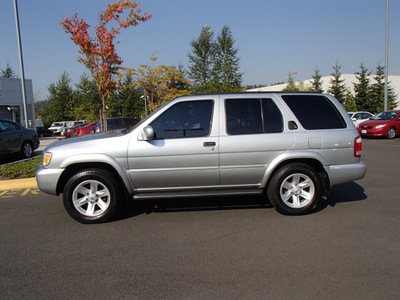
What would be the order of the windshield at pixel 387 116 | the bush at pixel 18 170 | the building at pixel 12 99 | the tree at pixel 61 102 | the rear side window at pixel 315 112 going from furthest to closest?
the tree at pixel 61 102 → the building at pixel 12 99 → the windshield at pixel 387 116 → the bush at pixel 18 170 → the rear side window at pixel 315 112

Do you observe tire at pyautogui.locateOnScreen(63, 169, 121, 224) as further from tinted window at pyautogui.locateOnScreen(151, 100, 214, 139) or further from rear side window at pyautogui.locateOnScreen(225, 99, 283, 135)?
rear side window at pyautogui.locateOnScreen(225, 99, 283, 135)

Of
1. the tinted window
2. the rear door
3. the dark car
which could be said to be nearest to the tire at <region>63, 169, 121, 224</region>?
the tinted window

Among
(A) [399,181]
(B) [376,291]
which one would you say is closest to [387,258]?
(B) [376,291]

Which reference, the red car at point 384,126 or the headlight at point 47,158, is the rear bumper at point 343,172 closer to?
the headlight at point 47,158

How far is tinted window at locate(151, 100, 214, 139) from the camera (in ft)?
15.1

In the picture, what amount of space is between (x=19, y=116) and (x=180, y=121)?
30.6m

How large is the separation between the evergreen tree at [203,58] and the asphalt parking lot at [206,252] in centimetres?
4032

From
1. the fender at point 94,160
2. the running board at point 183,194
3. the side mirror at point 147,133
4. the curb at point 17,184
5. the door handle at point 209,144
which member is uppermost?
the side mirror at point 147,133

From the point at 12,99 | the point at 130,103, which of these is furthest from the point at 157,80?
the point at 130,103

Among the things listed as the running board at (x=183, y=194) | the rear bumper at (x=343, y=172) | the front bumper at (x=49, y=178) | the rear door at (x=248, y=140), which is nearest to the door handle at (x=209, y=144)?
the rear door at (x=248, y=140)

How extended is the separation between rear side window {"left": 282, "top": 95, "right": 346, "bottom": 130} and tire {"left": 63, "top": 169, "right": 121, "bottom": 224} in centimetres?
299

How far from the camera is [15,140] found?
10453 millimetres

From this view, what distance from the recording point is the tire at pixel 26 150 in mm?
10923

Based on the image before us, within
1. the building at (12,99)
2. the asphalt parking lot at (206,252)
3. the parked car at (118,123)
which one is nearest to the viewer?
the asphalt parking lot at (206,252)
